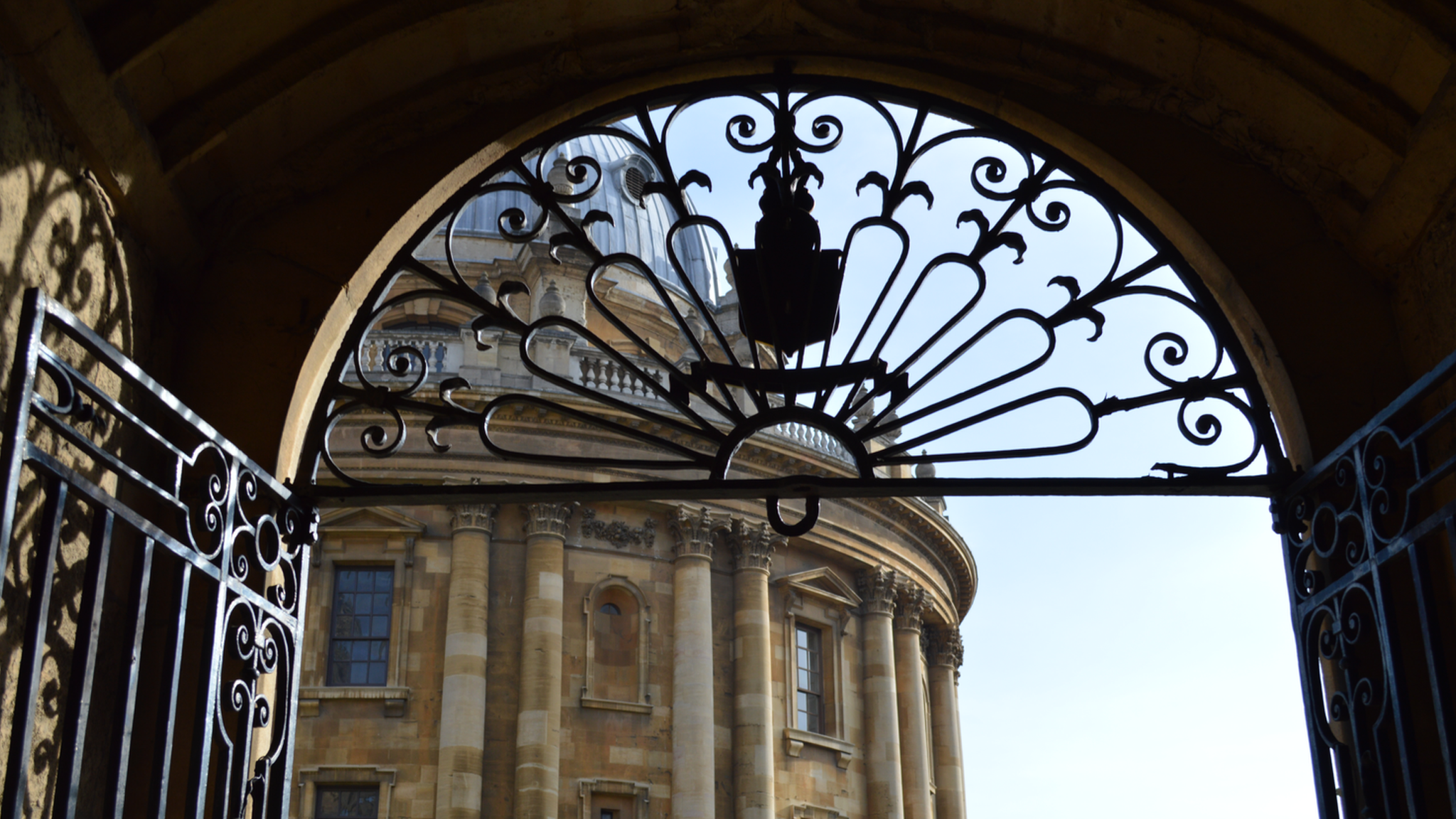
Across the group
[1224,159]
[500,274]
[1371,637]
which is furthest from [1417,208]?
[500,274]

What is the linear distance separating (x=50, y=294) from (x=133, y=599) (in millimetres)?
924

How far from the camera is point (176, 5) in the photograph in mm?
4180

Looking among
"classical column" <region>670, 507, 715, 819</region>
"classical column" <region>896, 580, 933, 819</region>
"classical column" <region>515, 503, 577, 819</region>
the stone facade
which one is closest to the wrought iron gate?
"classical column" <region>515, 503, 577, 819</region>

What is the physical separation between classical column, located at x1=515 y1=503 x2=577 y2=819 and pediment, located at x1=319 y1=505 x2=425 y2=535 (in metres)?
1.90

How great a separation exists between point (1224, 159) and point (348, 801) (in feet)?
68.1

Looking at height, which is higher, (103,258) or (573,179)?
(573,179)

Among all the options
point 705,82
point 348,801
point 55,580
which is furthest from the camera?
point 348,801

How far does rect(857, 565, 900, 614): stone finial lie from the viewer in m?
28.3

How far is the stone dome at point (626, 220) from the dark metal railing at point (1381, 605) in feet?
89.8

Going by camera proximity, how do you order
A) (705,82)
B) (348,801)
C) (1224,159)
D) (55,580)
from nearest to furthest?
1. (55,580)
2. (1224,159)
3. (705,82)
4. (348,801)

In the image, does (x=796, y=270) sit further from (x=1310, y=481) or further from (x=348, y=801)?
(x=348, y=801)

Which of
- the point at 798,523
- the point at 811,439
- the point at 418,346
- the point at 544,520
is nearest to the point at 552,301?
the point at 418,346

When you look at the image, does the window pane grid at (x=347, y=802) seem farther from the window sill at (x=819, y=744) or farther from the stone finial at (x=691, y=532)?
the window sill at (x=819, y=744)

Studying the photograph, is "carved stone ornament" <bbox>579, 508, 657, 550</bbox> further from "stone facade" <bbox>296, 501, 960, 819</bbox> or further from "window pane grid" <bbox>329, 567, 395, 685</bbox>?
"window pane grid" <bbox>329, 567, 395, 685</bbox>
